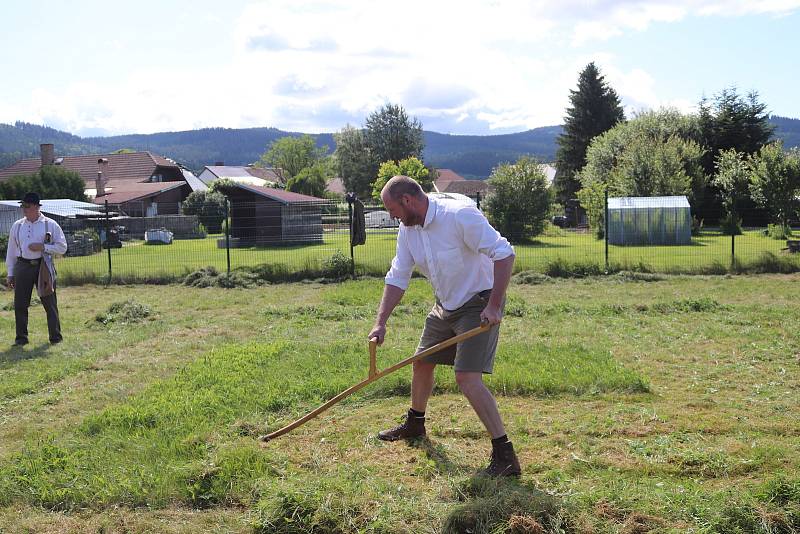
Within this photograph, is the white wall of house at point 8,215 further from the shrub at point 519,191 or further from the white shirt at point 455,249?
the white shirt at point 455,249

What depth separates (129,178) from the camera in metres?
61.8

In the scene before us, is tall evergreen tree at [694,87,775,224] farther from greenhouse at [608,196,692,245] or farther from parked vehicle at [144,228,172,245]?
parked vehicle at [144,228,172,245]

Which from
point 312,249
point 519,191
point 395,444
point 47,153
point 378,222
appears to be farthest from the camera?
point 47,153

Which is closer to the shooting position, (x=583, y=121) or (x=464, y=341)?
(x=464, y=341)

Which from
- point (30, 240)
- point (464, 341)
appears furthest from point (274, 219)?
point (464, 341)

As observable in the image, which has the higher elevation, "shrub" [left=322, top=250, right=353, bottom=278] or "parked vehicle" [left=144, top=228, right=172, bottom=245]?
"parked vehicle" [left=144, top=228, right=172, bottom=245]

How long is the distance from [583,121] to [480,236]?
160 ft

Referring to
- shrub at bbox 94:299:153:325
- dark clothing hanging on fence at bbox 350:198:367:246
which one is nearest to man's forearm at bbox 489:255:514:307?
shrub at bbox 94:299:153:325

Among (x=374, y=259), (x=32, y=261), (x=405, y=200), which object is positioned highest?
(x=405, y=200)

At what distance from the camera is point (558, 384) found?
620 centimetres

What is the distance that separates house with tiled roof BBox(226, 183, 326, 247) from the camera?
80.7 feet

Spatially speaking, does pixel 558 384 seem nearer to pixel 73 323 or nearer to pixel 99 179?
pixel 73 323

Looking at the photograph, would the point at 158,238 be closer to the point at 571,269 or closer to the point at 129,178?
the point at 571,269

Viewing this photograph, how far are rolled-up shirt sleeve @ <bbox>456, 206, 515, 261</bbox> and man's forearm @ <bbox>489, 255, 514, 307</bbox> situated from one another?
0.12 ft
